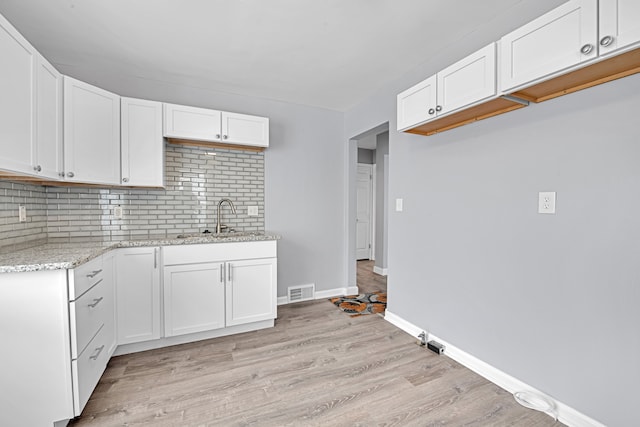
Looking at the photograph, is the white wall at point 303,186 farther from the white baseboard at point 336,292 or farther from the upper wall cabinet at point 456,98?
the upper wall cabinet at point 456,98

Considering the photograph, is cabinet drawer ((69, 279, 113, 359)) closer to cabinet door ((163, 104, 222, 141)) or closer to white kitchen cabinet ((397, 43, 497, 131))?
cabinet door ((163, 104, 222, 141))

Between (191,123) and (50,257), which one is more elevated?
(191,123)

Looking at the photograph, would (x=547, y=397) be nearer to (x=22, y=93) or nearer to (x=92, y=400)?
(x=92, y=400)

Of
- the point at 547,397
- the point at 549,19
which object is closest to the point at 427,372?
the point at 547,397

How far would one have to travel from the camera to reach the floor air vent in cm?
361

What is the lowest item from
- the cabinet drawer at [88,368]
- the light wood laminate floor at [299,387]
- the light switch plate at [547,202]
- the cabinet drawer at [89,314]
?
the light wood laminate floor at [299,387]

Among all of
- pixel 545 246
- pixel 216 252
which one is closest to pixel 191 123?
pixel 216 252

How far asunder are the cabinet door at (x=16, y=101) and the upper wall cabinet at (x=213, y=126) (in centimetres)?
102

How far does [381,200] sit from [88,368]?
A: 15.1 ft

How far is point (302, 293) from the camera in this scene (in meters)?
3.68

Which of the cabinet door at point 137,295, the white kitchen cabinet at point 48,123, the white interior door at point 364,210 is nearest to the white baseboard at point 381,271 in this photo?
the white interior door at point 364,210

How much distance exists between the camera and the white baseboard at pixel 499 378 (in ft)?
5.13

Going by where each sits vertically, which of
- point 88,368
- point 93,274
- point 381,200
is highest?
point 381,200

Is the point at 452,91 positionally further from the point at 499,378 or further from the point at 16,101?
the point at 16,101
